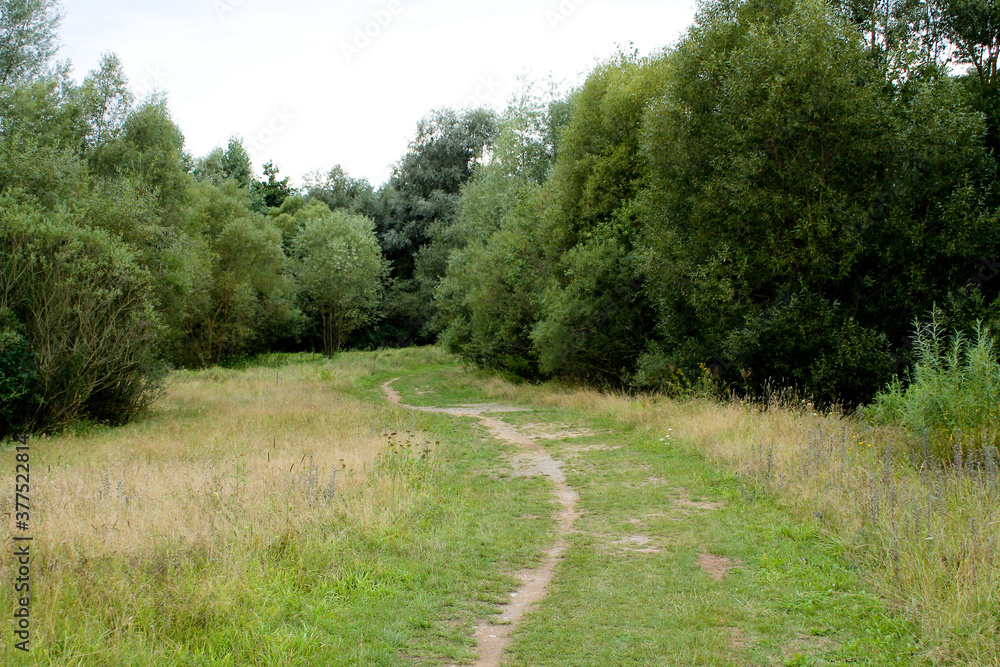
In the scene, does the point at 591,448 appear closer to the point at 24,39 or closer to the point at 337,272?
the point at 24,39

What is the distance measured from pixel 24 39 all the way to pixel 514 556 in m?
27.5

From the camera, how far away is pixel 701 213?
59.5 feet

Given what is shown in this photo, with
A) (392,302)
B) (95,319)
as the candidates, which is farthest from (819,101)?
(392,302)

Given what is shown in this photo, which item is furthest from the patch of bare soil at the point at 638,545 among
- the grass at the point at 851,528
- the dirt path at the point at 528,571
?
the dirt path at the point at 528,571

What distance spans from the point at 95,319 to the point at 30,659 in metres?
14.5

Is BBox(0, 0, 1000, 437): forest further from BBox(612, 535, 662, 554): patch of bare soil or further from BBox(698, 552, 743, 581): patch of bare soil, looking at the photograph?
BBox(698, 552, 743, 581): patch of bare soil

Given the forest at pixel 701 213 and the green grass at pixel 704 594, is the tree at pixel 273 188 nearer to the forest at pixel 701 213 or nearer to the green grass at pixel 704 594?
the forest at pixel 701 213

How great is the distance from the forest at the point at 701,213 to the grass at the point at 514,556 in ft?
18.2

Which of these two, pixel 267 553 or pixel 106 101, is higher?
pixel 106 101

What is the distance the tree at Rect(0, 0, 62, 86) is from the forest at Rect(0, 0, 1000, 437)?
66 millimetres

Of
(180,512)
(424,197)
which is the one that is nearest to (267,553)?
(180,512)

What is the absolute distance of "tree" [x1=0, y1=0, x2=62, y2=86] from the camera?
24.5 metres

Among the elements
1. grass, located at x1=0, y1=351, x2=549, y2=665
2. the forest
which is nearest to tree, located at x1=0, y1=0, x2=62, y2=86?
the forest

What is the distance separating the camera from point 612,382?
2472 centimetres
